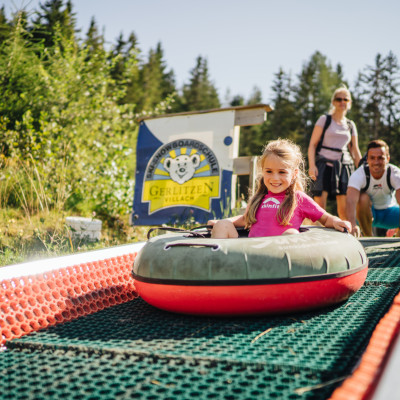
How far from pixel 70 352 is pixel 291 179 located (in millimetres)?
1733

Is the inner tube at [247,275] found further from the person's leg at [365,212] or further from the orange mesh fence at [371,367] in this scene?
the person's leg at [365,212]

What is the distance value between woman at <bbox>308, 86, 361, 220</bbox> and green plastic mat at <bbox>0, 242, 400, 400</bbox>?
2.78 m

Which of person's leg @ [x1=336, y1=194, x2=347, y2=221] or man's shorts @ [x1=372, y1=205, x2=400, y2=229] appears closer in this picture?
man's shorts @ [x1=372, y1=205, x2=400, y2=229]

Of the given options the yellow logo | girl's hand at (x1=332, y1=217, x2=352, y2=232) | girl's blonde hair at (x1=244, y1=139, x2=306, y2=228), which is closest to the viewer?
girl's hand at (x1=332, y1=217, x2=352, y2=232)

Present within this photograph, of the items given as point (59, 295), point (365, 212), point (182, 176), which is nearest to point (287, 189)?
point (59, 295)

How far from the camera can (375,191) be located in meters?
4.77

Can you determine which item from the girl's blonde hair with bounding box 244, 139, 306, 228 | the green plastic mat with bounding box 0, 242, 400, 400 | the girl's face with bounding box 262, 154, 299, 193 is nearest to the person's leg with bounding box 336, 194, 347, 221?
the girl's blonde hair with bounding box 244, 139, 306, 228

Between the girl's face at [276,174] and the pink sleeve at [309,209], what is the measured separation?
13 centimetres

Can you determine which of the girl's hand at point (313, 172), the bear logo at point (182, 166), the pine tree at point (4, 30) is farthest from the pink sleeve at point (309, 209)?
the pine tree at point (4, 30)

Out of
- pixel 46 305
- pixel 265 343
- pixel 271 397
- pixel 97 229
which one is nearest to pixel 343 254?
pixel 265 343

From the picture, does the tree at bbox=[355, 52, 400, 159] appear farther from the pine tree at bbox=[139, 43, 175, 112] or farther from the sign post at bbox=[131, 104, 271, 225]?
the sign post at bbox=[131, 104, 271, 225]

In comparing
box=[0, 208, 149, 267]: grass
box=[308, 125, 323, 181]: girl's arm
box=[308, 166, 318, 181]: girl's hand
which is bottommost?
box=[0, 208, 149, 267]: grass

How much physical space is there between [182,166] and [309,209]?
3.47 meters

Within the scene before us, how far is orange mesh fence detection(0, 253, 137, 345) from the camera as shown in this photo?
6.54 ft
